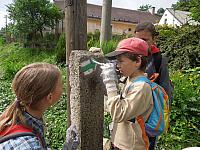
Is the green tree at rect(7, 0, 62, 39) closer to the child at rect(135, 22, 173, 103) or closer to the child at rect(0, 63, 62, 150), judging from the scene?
the child at rect(135, 22, 173, 103)

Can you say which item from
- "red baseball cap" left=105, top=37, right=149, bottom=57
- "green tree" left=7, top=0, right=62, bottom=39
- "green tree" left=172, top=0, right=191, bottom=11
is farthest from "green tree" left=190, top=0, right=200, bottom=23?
"green tree" left=7, top=0, right=62, bottom=39

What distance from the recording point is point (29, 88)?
4.60ft

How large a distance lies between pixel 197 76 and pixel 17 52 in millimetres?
16002

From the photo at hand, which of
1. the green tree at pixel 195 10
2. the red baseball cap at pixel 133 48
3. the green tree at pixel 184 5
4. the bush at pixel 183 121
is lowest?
the bush at pixel 183 121

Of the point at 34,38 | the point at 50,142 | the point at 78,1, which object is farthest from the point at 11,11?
the point at 78,1

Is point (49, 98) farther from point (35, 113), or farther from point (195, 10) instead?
point (195, 10)

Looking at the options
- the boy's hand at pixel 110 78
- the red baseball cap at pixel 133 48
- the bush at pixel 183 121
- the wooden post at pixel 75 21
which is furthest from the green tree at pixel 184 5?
the boy's hand at pixel 110 78

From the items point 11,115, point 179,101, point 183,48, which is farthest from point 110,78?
point 183,48

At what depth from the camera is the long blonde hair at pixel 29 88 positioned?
4.60 ft

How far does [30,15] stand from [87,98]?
1865cm

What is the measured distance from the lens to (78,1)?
2643 millimetres

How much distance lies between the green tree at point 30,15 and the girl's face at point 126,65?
18812 millimetres

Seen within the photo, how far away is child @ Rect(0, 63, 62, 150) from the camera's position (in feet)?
4.53

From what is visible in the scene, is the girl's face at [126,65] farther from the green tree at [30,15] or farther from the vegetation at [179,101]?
the green tree at [30,15]
